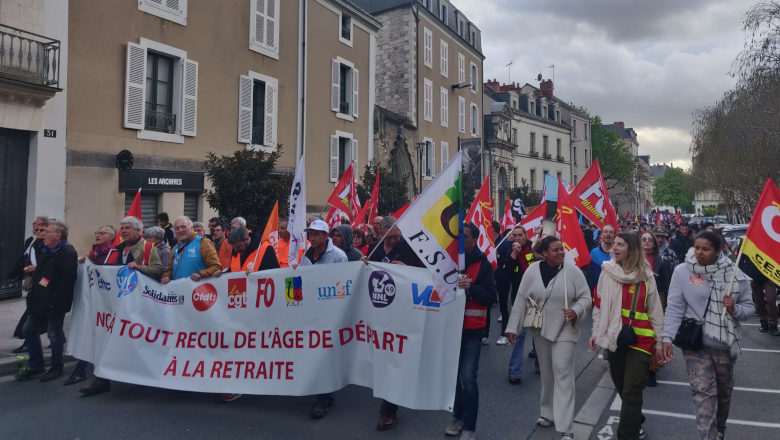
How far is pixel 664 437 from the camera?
180 inches

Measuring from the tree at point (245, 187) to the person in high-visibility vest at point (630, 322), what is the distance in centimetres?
927

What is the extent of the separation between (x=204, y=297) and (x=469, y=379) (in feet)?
9.32

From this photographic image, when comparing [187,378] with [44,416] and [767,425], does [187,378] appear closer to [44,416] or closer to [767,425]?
[44,416]

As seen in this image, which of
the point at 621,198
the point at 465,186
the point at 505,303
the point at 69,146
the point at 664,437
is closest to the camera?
the point at 664,437

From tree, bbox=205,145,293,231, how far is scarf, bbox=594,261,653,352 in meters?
9.20

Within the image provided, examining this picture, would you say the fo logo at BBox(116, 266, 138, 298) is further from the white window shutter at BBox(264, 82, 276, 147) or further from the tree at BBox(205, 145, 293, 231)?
the white window shutter at BBox(264, 82, 276, 147)

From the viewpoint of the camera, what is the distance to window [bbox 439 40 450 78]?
31.2 m

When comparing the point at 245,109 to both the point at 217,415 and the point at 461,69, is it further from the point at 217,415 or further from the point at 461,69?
the point at 461,69

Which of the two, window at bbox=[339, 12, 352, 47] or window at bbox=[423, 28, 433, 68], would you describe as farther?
window at bbox=[423, 28, 433, 68]

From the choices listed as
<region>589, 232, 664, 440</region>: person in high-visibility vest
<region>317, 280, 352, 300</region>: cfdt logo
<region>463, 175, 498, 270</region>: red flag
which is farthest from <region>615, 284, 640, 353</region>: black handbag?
<region>463, 175, 498, 270</region>: red flag

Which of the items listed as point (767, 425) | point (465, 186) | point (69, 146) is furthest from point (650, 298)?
point (465, 186)

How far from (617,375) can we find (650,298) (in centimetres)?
68

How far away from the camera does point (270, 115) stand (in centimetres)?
Answer: 1711

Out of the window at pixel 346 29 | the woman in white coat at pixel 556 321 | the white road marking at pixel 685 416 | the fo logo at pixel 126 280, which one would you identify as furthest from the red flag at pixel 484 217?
the window at pixel 346 29
